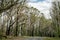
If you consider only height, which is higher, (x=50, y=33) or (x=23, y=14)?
(x=23, y=14)

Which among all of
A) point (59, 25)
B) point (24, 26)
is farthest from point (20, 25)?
point (59, 25)

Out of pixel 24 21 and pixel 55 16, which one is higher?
pixel 55 16

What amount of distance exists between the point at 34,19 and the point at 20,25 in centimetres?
38

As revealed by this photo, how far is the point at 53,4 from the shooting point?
3.49 metres

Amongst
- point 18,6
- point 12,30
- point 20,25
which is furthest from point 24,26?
point 18,6

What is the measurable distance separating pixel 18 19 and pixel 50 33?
865mm

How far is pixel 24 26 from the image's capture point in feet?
11.2

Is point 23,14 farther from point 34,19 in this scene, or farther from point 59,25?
point 59,25

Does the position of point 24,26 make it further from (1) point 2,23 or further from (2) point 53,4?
(2) point 53,4

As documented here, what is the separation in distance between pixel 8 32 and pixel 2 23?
0.28 meters

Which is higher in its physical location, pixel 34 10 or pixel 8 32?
pixel 34 10

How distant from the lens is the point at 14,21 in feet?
11.2

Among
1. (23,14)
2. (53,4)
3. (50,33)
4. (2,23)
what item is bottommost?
(50,33)

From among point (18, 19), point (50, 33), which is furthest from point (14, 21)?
point (50, 33)
